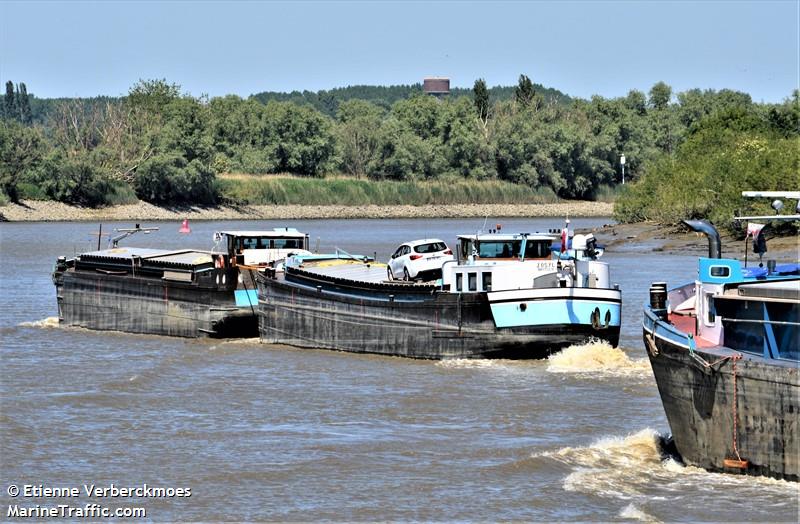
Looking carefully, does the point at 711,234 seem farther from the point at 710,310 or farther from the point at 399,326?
the point at 399,326

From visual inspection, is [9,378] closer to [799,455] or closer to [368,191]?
[799,455]

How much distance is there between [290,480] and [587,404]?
332 inches

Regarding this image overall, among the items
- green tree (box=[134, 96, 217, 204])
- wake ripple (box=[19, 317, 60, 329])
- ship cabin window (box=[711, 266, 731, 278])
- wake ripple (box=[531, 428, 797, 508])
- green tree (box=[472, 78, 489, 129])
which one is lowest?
wake ripple (box=[19, 317, 60, 329])

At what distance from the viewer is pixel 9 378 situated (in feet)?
117

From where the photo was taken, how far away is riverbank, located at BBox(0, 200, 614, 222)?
136 metres

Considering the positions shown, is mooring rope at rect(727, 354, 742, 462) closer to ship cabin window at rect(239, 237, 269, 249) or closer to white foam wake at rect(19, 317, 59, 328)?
ship cabin window at rect(239, 237, 269, 249)

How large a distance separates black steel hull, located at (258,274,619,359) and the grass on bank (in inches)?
4186

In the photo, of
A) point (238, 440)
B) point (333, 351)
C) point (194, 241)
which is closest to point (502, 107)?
point (194, 241)

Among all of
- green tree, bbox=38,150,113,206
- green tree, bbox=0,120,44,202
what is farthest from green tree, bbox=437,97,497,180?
green tree, bbox=0,120,44,202

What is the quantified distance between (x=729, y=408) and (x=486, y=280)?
15.9 m

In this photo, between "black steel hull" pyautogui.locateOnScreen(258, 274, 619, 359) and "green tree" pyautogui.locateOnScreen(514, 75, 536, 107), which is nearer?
"black steel hull" pyautogui.locateOnScreen(258, 274, 619, 359)

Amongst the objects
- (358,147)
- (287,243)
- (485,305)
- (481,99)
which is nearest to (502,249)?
(485,305)

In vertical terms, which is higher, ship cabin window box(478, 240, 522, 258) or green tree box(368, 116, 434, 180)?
green tree box(368, 116, 434, 180)

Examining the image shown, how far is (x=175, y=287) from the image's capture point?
4581cm
